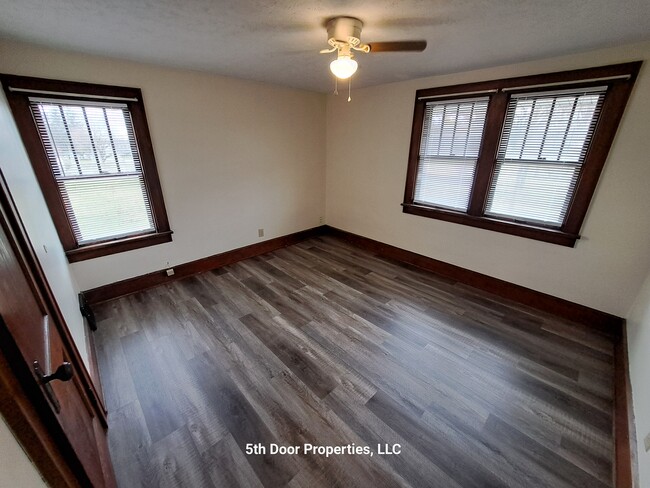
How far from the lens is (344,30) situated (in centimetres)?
163

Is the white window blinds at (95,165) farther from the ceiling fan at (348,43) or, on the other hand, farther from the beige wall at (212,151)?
the ceiling fan at (348,43)

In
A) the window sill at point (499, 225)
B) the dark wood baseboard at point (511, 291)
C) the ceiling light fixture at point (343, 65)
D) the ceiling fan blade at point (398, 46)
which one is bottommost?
the dark wood baseboard at point (511, 291)

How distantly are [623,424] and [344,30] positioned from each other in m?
2.85

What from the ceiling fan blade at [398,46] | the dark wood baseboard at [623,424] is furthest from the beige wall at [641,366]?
the ceiling fan blade at [398,46]

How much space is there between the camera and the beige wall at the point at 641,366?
4.11 ft

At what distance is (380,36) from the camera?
72.5 inches

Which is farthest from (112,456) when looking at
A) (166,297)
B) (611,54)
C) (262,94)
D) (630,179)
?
(611,54)

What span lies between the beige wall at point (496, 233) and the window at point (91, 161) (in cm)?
256

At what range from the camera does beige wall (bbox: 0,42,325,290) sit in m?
2.42

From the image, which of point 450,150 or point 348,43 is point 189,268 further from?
point 450,150

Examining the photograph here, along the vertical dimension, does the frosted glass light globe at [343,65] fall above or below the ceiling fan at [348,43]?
below

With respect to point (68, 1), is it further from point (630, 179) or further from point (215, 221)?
point (630, 179)

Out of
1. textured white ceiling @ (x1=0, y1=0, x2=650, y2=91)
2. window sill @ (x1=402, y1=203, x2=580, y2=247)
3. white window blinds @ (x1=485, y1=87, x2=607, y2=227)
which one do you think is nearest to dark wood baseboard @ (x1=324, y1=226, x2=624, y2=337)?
window sill @ (x1=402, y1=203, x2=580, y2=247)

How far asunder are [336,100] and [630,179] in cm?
332
